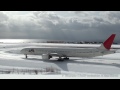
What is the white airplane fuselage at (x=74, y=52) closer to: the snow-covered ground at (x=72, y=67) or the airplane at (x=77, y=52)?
the airplane at (x=77, y=52)

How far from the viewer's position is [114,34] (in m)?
29.8

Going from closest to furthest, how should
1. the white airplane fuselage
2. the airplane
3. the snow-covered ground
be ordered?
1. the snow-covered ground
2. the airplane
3. the white airplane fuselage

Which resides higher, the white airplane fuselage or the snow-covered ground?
the white airplane fuselage

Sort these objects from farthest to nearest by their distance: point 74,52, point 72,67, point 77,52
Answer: point 74,52, point 77,52, point 72,67

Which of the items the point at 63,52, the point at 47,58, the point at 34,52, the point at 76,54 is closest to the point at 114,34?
the point at 76,54

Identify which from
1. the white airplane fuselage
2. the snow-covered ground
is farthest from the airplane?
the snow-covered ground

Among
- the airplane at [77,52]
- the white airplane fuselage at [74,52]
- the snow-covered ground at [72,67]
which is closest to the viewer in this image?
the snow-covered ground at [72,67]

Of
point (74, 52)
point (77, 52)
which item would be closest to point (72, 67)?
point (77, 52)

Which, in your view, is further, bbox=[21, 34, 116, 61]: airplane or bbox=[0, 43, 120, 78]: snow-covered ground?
bbox=[21, 34, 116, 61]: airplane

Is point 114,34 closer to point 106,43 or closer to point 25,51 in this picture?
point 106,43

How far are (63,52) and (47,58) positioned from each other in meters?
3.31

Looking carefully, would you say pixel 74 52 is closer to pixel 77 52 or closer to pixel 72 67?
pixel 77 52

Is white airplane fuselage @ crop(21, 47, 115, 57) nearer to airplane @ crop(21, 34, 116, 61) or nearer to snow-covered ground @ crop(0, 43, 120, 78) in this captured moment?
airplane @ crop(21, 34, 116, 61)

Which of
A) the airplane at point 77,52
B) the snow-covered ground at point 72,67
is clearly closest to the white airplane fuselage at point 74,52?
the airplane at point 77,52
